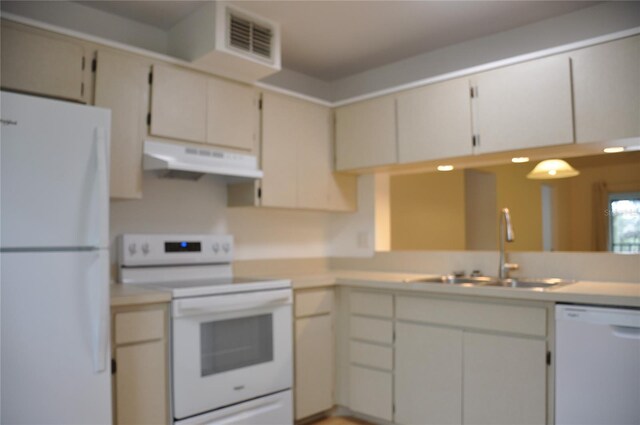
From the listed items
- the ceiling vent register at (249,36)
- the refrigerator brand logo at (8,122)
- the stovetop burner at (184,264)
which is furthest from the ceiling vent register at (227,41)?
the refrigerator brand logo at (8,122)

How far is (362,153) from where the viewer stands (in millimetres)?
3299

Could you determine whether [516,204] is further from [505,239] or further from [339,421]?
[339,421]

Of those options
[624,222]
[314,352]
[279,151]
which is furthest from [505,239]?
[279,151]

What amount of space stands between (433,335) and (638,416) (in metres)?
0.94

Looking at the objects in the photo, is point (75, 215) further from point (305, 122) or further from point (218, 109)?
point (305, 122)

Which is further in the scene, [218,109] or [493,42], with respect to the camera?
[493,42]

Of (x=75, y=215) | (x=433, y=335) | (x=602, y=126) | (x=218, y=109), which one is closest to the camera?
(x=75, y=215)

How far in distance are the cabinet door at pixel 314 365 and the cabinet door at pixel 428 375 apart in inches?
17.7

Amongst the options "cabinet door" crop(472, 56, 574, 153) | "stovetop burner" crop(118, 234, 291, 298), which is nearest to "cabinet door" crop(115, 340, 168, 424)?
"stovetop burner" crop(118, 234, 291, 298)

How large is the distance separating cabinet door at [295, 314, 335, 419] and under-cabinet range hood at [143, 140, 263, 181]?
3.07 ft

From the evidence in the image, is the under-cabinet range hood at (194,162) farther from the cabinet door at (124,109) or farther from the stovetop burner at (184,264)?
the stovetop burner at (184,264)

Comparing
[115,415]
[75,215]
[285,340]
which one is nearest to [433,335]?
[285,340]

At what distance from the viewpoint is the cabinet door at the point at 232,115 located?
2787mm

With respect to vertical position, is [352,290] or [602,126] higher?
[602,126]
